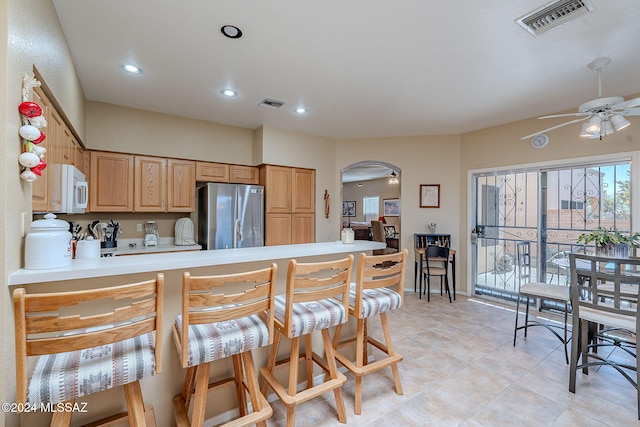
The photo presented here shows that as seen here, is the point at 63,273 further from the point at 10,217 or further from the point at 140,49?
the point at 140,49

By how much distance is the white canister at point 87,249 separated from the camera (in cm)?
165

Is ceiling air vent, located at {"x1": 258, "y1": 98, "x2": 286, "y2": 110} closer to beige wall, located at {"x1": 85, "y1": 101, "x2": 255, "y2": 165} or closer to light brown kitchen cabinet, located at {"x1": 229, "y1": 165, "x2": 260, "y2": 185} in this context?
beige wall, located at {"x1": 85, "y1": 101, "x2": 255, "y2": 165}

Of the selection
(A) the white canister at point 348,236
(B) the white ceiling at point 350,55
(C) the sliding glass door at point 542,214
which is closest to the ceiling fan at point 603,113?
(B) the white ceiling at point 350,55

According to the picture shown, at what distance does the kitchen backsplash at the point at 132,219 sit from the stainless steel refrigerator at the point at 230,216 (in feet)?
1.35

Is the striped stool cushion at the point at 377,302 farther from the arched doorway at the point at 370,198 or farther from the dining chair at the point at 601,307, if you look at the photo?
the arched doorway at the point at 370,198

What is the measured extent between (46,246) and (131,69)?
2199 millimetres

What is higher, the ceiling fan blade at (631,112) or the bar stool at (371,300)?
the ceiling fan blade at (631,112)

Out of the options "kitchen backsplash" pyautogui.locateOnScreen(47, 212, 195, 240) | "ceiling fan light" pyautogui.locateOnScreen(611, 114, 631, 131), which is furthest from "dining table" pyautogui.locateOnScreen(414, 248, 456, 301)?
"kitchen backsplash" pyautogui.locateOnScreen(47, 212, 195, 240)

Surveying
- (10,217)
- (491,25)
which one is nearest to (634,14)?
(491,25)

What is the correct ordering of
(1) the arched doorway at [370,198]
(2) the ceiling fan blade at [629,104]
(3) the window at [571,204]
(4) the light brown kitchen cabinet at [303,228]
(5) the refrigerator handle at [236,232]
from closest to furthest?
(2) the ceiling fan blade at [629,104] < (3) the window at [571,204] < (5) the refrigerator handle at [236,232] < (4) the light brown kitchen cabinet at [303,228] < (1) the arched doorway at [370,198]

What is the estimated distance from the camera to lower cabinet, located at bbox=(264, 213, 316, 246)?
4.47m

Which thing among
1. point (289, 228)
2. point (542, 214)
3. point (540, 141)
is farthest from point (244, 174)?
point (542, 214)

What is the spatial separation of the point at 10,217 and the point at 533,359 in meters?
3.90

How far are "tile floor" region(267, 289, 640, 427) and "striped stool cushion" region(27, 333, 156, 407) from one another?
1.10m
